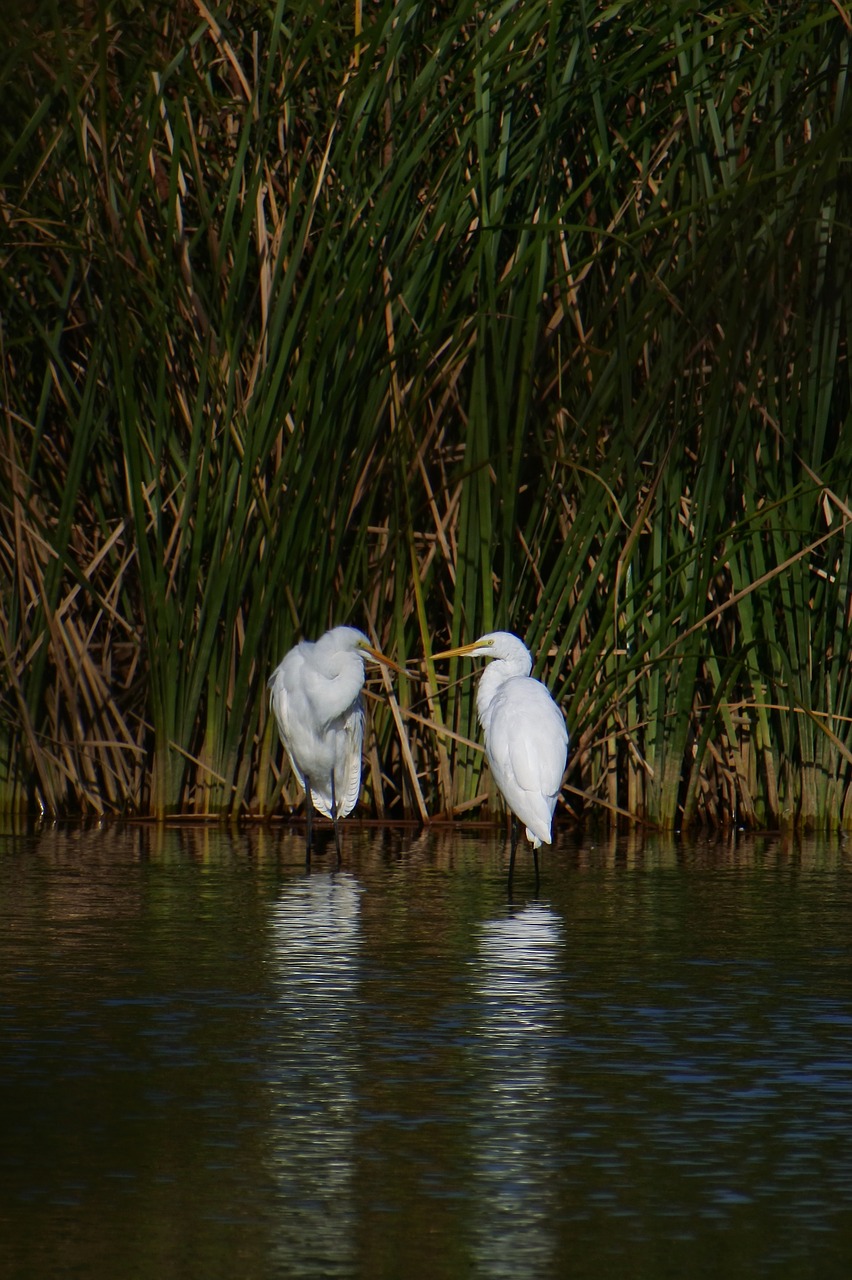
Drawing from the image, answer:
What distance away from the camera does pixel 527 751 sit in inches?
298

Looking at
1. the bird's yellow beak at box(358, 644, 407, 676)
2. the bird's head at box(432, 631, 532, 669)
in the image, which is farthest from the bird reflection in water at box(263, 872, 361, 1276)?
the bird's yellow beak at box(358, 644, 407, 676)

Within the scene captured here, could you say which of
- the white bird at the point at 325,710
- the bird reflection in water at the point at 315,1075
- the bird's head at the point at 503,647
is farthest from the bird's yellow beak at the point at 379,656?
the bird reflection in water at the point at 315,1075

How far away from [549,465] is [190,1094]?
5034 mm

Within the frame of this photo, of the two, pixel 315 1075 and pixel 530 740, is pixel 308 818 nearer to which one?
pixel 530 740

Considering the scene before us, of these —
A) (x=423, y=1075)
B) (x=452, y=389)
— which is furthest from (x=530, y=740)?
(x=423, y=1075)

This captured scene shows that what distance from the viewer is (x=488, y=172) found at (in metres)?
8.81

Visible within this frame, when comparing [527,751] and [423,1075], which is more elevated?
[527,751]

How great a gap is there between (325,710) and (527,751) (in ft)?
3.32

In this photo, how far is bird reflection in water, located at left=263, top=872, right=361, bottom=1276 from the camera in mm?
3350

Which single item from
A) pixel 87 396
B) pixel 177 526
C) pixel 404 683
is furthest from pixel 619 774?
pixel 87 396

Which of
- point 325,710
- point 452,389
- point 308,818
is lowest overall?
point 308,818

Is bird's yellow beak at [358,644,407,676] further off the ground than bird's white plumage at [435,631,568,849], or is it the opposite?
bird's yellow beak at [358,644,407,676]

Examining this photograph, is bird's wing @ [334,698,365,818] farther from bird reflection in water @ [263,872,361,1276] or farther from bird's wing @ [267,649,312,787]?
bird reflection in water @ [263,872,361,1276]

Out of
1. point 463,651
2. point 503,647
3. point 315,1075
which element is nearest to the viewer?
point 315,1075
